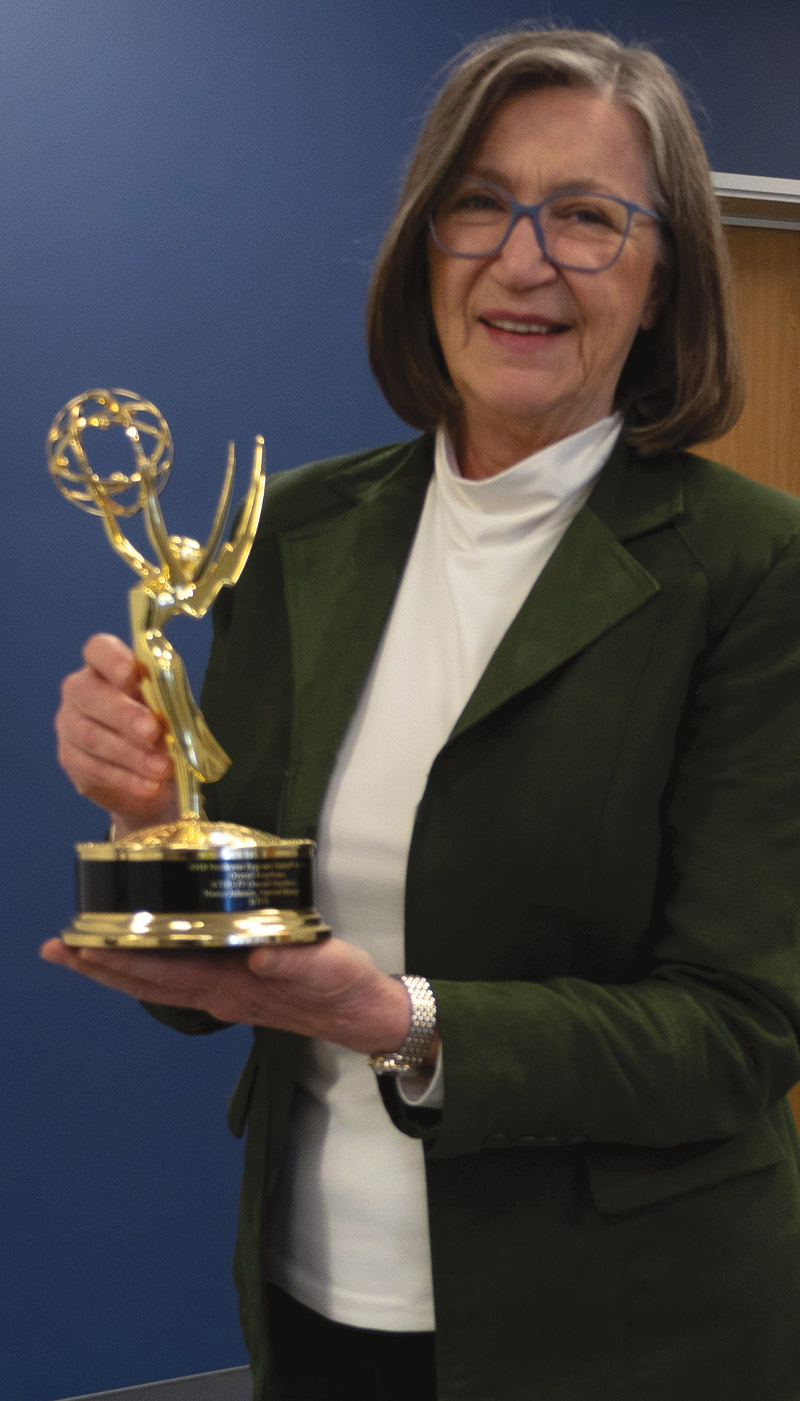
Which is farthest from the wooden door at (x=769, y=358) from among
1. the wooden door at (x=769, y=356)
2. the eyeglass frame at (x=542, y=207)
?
the eyeglass frame at (x=542, y=207)

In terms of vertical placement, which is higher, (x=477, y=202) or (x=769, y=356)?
(x=769, y=356)

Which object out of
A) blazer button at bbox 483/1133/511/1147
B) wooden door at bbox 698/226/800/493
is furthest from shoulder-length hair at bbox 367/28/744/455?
wooden door at bbox 698/226/800/493

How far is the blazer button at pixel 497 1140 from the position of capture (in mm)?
893

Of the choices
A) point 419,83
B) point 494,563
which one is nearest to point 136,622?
point 494,563

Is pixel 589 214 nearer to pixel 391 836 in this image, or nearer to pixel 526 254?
pixel 526 254

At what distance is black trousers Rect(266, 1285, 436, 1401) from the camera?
0.98 metres

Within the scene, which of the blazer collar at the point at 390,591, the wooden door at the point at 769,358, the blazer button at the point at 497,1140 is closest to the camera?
the blazer button at the point at 497,1140

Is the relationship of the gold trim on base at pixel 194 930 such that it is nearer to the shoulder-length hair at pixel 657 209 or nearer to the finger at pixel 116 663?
the finger at pixel 116 663

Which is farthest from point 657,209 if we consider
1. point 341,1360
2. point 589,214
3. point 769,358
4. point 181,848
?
point 769,358

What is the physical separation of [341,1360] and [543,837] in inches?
16.0

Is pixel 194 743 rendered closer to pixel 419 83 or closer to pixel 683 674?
pixel 683 674

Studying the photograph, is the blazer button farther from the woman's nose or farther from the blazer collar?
the woman's nose

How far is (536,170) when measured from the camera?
40.6 inches

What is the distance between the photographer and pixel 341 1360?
1002 mm
